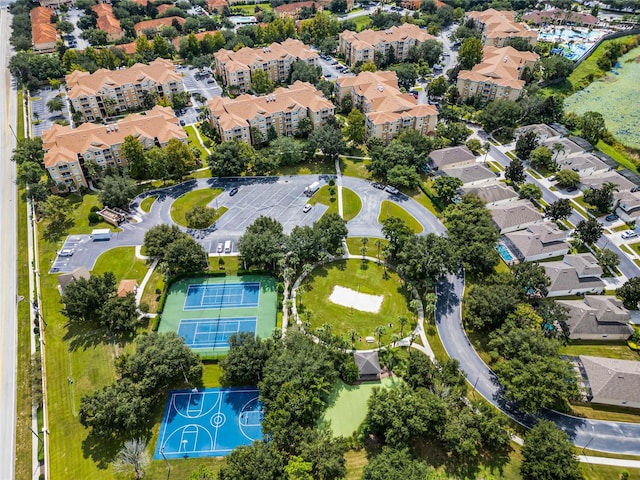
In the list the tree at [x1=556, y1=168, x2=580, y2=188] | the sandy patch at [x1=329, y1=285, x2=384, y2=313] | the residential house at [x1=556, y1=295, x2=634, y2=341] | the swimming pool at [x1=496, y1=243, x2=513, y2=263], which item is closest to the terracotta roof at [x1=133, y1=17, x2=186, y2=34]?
the sandy patch at [x1=329, y1=285, x2=384, y2=313]

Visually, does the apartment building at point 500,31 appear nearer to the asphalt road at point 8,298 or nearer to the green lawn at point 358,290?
the green lawn at point 358,290

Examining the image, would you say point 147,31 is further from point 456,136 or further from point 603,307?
point 603,307

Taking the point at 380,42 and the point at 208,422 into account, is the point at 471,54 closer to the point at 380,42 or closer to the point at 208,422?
the point at 380,42

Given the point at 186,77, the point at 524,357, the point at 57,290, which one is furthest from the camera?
the point at 186,77

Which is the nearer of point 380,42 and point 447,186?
point 447,186

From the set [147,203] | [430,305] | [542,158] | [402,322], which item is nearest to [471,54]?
[542,158]

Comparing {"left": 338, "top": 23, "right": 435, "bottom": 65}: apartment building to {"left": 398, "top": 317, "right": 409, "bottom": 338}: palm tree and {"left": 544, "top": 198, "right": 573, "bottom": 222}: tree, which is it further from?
{"left": 398, "top": 317, "right": 409, "bottom": 338}: palm tree

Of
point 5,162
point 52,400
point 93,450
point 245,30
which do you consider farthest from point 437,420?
point 245,30
